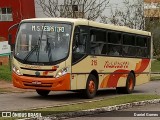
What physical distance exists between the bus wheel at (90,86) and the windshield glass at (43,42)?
6.52ft

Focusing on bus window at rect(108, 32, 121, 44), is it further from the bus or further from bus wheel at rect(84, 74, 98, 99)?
bus wheel at rect(84, 74, 98, 99)

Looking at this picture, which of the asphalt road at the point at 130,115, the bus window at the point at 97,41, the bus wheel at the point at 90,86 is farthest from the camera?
the bus window at the point at 97,41

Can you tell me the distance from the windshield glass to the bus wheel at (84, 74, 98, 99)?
6.52 feet

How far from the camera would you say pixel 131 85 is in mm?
22766

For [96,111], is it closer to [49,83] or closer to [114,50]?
[49,83]

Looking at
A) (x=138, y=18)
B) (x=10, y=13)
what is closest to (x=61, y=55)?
(x=138, y=18)

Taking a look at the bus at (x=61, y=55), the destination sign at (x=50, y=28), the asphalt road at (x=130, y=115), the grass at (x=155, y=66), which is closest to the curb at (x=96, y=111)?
the asphalt road at (x=130, y=115)

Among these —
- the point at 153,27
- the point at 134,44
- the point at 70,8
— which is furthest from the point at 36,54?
the point at 153,27

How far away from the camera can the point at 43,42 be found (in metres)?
16.8

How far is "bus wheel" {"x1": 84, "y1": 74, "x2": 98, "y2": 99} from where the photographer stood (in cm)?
1795

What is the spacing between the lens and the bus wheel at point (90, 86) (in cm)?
1795

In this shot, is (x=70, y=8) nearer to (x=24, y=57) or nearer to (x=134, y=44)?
(x=134, y=44)

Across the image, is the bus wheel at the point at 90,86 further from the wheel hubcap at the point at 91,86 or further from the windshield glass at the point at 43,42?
the windshield glass at the point at 43,42

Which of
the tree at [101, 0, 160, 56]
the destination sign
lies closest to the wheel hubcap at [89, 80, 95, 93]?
the destination sign
